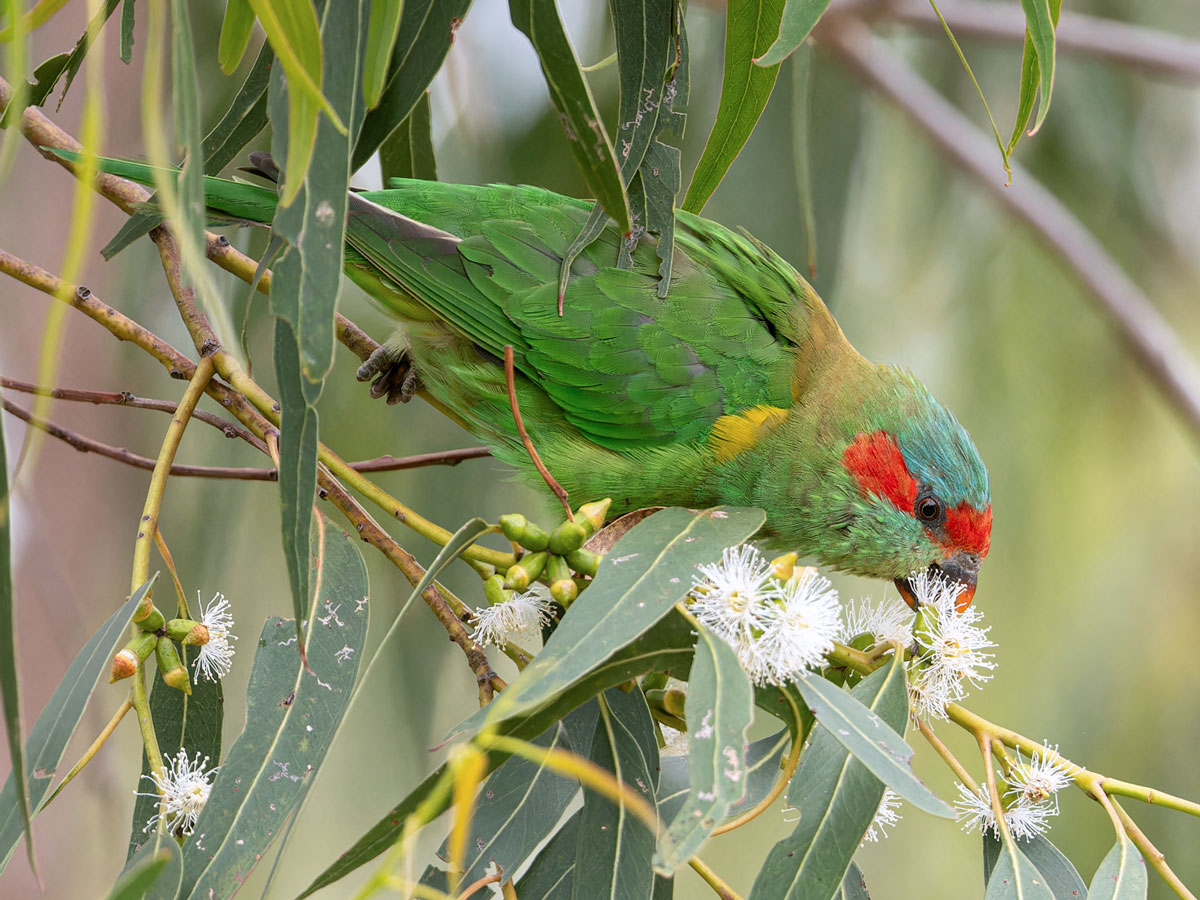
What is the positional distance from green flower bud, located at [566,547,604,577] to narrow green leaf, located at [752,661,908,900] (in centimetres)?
32

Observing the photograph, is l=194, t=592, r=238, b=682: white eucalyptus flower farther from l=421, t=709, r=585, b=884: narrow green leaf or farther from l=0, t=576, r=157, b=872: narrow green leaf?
l=421, t=709, r=585, b=884: narrow green leaf

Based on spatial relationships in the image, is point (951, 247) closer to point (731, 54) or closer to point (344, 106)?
point (731, 54)

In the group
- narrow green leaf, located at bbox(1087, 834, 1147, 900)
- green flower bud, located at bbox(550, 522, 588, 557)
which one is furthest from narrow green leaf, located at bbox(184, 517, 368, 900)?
narrow green leaf, located at bbox(1087, 834, 1147, 900)

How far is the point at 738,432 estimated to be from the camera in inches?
86.4

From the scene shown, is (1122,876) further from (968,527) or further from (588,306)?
(588,306)

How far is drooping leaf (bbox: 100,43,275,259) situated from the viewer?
1.54 m

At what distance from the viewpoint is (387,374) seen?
7.56 ft

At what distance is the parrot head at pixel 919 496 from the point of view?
2.16 meters

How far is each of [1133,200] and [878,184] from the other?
99 centimetres

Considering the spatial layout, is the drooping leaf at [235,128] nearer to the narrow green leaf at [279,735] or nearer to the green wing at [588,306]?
the green wing at [588,306]

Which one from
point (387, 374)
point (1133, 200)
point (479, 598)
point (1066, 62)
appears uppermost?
point (1066, 62)

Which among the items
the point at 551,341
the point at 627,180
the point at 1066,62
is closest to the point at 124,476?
the point at 551,341

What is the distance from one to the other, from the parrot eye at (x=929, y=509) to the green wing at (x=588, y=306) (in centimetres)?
38

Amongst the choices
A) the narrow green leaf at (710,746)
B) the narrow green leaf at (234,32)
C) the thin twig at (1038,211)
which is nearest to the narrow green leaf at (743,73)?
the narrow green leaf at (234,32)
